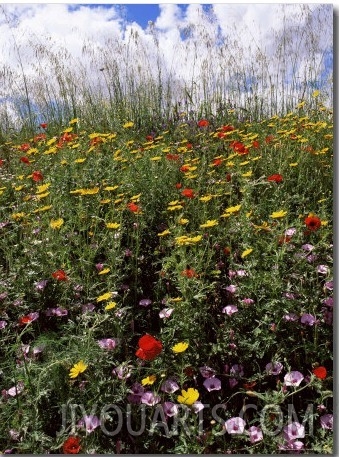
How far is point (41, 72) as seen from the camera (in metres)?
4.61

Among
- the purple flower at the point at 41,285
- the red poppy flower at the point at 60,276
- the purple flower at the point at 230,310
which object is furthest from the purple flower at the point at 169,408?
the purple flower at the point at 41,285

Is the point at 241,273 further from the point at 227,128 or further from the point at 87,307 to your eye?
the point at 227,128

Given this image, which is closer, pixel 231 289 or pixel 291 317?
pixel 291 317

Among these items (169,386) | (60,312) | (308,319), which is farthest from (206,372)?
(60,312)

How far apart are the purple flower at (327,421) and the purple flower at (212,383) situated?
29 centimetres

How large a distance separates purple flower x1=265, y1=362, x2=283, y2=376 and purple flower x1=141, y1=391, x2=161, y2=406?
1.11 ft

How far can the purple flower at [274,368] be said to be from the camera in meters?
1.47

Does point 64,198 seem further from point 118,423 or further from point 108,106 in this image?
point 108,106

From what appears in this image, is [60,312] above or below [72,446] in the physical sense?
above

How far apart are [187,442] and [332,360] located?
530 millimetres

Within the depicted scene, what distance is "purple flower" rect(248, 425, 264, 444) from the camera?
1303 millimetres

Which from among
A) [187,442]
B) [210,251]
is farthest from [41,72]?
[187,442]

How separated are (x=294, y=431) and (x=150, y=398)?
1.27 ft

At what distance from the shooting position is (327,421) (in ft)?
4.47
